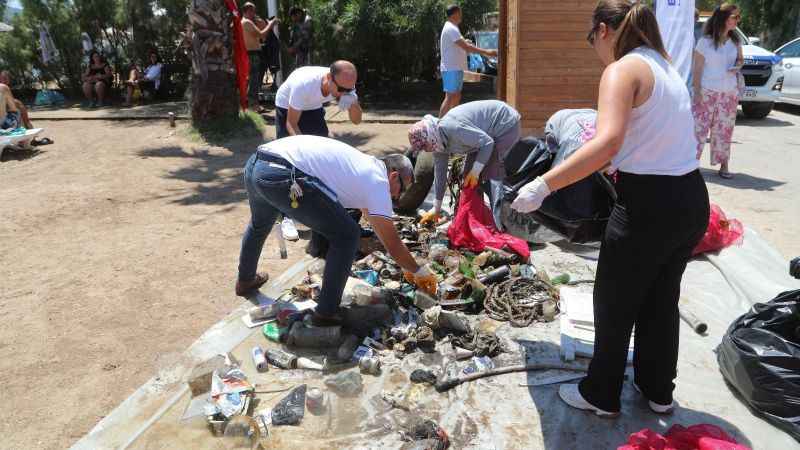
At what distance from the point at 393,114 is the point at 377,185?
7.93m

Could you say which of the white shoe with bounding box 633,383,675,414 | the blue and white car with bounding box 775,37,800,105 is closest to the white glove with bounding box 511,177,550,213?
the white shoe with bounding box 633,383,675,414

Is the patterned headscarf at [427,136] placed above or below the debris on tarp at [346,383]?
above

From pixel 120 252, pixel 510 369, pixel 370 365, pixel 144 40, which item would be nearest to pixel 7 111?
pixel 144 40

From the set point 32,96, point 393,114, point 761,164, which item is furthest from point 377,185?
point 32,96

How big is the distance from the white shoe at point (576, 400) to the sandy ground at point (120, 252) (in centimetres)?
220

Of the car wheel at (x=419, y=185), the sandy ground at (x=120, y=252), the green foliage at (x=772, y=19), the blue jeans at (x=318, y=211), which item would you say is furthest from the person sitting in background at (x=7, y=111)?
the green foliage at (x=772, y=19)

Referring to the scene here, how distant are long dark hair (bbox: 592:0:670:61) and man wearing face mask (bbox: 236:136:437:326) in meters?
1.43

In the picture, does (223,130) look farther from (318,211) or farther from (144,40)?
(144,40)

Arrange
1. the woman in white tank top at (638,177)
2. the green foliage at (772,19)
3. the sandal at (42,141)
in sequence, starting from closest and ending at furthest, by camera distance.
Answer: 1. the woman in white tank top at (638,177)
2. the sandal at (42,141)
3. the green foliage at (772,19)

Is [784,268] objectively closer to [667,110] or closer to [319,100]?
[667,110]

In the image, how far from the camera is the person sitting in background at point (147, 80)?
43.9ft

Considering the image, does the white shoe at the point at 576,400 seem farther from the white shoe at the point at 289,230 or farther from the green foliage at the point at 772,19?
the green foliage at the point at 772,19

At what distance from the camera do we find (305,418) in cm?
279

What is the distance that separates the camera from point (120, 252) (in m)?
4.95
